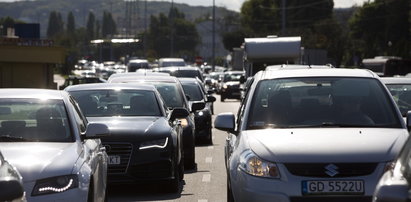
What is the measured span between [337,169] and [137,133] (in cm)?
500

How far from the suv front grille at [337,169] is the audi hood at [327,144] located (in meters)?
0.04

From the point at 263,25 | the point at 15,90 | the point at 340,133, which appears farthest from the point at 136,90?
the point at 263,25

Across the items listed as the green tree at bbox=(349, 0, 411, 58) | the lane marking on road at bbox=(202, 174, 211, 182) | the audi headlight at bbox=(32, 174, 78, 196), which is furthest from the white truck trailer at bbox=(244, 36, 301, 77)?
Answer: the green tree at bbox=(349, 0, 411, 58)

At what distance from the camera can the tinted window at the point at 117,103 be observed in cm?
1540

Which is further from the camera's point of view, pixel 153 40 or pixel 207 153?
pixel 153 40

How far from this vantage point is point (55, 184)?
9.02m

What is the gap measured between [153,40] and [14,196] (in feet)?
572

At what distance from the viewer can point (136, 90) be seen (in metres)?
15.8

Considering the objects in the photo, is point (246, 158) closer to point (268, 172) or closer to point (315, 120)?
point (268, 172)

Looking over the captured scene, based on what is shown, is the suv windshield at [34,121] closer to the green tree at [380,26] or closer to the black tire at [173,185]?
the black tire at [173,185]

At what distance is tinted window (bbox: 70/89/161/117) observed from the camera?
15.4 m

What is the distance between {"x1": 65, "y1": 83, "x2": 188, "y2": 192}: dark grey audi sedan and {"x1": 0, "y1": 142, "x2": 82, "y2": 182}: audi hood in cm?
381

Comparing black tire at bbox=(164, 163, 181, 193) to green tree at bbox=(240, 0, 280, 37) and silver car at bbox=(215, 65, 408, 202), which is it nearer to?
silver car at bbox=(215, 65, 408, 202)

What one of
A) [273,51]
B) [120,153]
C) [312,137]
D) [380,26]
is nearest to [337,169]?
[312,137]
